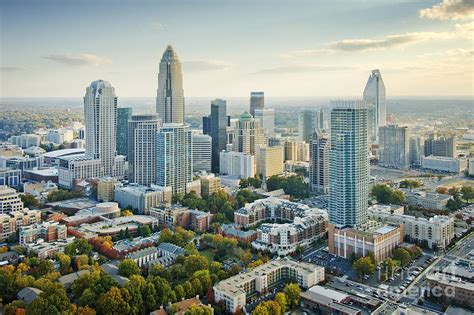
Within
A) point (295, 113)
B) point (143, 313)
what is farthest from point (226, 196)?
point (295, 113)

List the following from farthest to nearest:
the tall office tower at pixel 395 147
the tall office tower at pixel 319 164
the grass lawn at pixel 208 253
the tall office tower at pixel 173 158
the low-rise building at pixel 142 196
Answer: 1. the tall office tower at pixel 395 147
2. the tall office tower at pixel 319 164
3. the tall office tower at pixel 173 158
4. the low-rise building at pixel 142 196
5. the grass lawn at pixel 208 253

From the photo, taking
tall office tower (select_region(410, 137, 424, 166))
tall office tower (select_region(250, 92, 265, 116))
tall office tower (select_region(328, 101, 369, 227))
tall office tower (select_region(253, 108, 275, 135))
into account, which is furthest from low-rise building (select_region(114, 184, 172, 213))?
tall office tower (select_region(250, 92, 265, 116))

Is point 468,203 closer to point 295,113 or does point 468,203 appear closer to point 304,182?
point 304,182

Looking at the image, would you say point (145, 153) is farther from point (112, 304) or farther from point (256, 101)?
point (256, 101)

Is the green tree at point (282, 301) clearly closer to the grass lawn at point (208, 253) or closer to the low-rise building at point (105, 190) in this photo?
the grass lawn at point (208, 253)

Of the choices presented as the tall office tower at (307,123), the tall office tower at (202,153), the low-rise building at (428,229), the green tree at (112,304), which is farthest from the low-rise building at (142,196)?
the tall office tower at (307,123)

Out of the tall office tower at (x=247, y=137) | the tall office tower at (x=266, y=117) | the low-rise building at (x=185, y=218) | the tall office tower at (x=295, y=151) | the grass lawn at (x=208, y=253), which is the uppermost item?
the tall office tower at (x=266, y=117)
